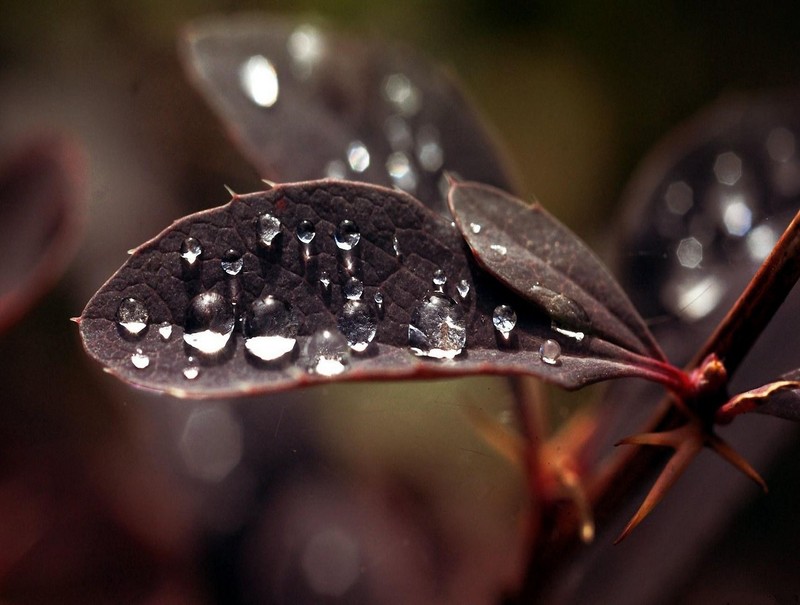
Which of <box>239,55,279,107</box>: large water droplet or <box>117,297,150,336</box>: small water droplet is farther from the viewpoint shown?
<box>239,55,279,107</box>: large water droplet

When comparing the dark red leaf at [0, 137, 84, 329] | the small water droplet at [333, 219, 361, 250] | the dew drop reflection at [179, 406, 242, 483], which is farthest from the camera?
the dew drop reflection at [179, 406, 242, 483]

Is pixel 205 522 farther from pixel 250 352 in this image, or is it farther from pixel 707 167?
pixel 707 167

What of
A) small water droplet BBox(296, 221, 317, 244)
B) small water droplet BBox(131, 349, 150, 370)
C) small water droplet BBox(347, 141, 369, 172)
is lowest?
small water droplet BBox(131, 349, 150, 370)

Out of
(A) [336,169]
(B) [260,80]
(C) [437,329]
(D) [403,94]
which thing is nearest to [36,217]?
(B) [260,80]

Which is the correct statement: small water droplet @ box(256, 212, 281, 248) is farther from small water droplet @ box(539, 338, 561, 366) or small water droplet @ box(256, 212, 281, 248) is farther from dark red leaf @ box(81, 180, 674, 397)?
small water droplet @ box(539, 338, 561, 366)

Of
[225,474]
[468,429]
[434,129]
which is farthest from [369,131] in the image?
[225,474]

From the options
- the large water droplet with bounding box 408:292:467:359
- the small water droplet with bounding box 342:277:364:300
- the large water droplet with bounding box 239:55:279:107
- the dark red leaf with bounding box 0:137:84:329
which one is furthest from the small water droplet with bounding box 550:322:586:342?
the dark red leaf with bounding box 0:137:84:329

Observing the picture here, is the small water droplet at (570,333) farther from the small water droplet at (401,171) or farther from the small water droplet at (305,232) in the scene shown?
the small water droplet at (401,171)

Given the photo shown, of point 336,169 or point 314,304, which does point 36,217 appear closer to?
point 336,169
